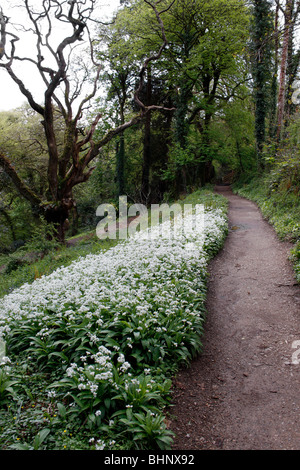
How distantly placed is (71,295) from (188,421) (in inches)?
107

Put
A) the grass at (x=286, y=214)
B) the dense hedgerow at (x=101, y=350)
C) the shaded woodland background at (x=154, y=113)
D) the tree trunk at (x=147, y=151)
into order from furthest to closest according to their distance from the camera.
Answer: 1. the tree trunk at (x=147, y=151)
2. the shaded woodland background at (x=154, y=113)
3. the grass at (x=286, y=214)
4. the dense hedgerow at (x=101, y=350)

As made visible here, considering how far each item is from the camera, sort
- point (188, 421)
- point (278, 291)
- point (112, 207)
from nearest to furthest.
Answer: point (188, 421), point (278, 291), point (112, 207)

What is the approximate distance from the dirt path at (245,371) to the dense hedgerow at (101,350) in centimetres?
36

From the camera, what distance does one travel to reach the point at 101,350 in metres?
3.72

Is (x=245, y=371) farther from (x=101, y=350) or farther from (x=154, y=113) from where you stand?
(x=154, y=113)


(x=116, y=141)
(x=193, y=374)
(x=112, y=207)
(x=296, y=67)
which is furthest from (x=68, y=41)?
(x=296, y=67)

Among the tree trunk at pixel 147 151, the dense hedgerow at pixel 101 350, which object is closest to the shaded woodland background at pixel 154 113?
the tree trunk at pixel 147 151

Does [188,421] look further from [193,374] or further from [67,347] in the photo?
[67,347]

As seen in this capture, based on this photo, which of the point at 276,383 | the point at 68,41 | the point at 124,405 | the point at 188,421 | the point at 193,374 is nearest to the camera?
the point at 124,405

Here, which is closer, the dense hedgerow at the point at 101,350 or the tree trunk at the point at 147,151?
the dense hedgerow at the point at 101,350

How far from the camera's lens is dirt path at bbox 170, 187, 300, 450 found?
3.32 metres

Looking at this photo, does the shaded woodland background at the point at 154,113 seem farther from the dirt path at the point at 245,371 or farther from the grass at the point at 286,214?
the dirt path at the point at 245,371

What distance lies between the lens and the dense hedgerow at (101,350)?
2984mm

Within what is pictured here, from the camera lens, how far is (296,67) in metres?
22.5
